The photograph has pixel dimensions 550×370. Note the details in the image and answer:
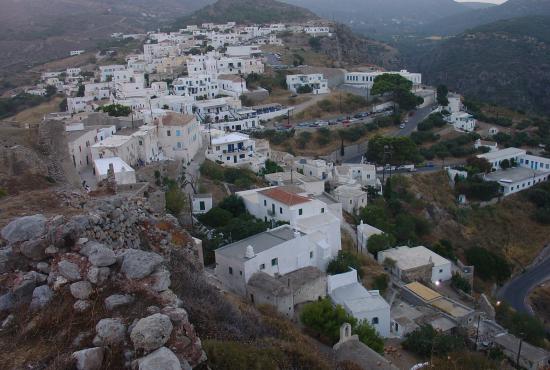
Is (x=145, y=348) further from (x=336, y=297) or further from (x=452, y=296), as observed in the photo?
(x=452, y=296)

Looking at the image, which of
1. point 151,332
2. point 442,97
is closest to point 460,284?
point 151,332

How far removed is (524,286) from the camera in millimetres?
28828

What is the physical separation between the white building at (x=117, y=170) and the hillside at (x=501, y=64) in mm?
70140

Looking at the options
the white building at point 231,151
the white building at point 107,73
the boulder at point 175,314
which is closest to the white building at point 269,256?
the boulder at point 175,314

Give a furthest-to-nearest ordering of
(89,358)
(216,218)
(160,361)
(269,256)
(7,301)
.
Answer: (216,218) → (269,256) → (7,301) → (89,358) → (160,361)

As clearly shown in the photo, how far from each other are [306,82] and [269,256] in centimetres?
4105

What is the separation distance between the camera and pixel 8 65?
91.7m

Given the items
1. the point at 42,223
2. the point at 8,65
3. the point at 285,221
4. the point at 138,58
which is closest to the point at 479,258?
the point at 285,221

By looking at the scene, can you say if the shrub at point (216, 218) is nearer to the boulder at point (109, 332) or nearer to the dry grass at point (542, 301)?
the boulder at point (109, 332)

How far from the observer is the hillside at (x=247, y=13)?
100m

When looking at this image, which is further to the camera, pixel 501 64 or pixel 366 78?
pixel 501 64

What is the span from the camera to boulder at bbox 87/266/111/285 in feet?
21.3

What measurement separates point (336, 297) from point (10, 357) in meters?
13.2

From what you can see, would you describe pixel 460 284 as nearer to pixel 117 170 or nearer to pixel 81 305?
pixel 117 170
